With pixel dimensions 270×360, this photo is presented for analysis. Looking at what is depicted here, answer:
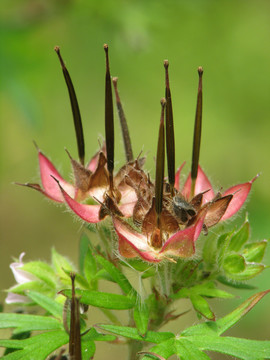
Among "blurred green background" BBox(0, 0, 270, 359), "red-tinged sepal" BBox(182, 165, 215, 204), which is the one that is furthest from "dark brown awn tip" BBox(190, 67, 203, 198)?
"blurred green background" BBox(0, 0, 270, 359)

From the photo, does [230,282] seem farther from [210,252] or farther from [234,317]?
[234,317]

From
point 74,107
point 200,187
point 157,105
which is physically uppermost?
point 157,105

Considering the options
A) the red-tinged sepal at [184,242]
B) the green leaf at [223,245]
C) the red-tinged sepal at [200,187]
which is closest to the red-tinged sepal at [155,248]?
the red-tinged sepal at [184,242]

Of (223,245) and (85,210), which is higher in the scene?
(85,210)

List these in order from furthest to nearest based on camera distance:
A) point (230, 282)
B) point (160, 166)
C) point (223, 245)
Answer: point (230, 282)
point (223, 245)
point (160, 166)

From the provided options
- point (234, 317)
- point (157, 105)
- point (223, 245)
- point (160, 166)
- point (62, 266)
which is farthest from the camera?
point (157, 105)

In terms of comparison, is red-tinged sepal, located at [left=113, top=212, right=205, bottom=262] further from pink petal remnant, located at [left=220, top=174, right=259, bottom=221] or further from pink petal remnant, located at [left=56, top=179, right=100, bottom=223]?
pink petal remnant, located at [left=220, top=174, right=259, bottom=221]

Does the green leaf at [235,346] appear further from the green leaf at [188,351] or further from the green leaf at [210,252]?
the green leaf at [210,252]

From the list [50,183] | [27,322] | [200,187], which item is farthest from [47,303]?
[200,187]
